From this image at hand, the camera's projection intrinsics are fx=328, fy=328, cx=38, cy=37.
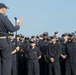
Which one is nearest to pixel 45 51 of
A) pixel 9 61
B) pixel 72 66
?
pixel 72 66

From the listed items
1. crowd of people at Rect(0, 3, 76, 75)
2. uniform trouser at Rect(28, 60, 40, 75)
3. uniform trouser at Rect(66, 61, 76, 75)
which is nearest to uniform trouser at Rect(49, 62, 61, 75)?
crowd of people at Rect(0, 3, 76, 75)

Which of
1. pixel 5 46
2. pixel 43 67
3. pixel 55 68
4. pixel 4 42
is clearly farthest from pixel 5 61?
pixel 43 67

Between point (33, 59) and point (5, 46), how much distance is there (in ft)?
19.2

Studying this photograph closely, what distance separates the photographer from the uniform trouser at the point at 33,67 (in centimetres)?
1547

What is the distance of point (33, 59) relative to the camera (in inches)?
607

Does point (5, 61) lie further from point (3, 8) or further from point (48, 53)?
point (48, 53)

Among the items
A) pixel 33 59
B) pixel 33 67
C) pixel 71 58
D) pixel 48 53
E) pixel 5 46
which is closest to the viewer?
pixel 5 46

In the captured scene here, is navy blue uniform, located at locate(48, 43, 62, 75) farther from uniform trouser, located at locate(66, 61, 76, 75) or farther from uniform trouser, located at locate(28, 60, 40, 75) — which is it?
uniform trouser, located at locate(28, 60, 40, 75)

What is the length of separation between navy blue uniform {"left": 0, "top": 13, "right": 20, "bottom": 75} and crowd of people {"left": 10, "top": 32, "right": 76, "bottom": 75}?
14.3 feet

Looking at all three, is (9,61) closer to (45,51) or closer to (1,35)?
(1,35)

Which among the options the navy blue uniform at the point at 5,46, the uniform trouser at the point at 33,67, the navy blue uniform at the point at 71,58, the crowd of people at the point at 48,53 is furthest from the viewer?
the uniform trouser at the point at 33,67

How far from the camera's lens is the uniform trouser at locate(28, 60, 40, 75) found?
50.8ft

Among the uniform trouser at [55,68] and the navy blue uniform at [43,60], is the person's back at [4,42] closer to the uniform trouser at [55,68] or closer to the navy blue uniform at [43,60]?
the uniform trouser at [55,68]

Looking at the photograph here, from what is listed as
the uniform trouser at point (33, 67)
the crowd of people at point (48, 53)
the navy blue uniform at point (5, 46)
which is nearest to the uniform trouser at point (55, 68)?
the crowd of people at point (48, 53)
